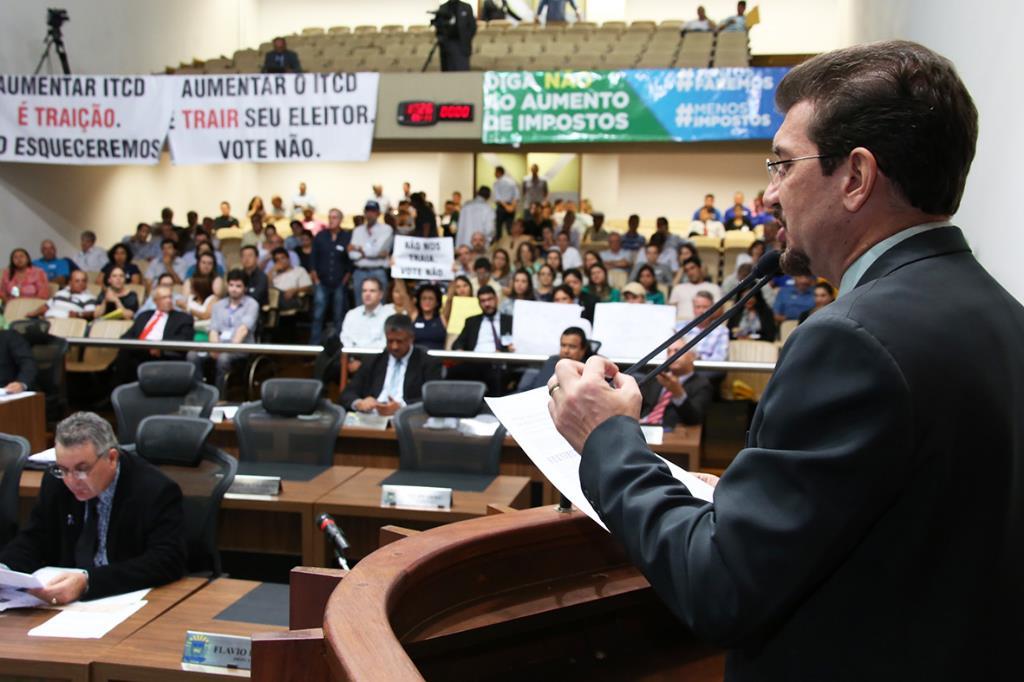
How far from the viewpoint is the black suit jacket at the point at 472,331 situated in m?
7.31

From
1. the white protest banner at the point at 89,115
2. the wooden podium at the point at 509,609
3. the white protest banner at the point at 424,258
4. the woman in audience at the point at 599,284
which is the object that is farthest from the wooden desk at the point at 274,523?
the white protest banner at the point at 89,115

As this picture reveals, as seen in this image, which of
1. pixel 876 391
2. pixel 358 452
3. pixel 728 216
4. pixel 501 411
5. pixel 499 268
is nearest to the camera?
pixel 876 391

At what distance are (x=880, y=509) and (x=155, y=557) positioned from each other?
2598mm

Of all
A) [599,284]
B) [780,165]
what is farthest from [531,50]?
[780,165]

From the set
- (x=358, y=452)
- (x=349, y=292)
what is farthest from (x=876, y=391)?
(x=349, y=292)

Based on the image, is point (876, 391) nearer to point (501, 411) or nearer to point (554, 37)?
point (501, 411)

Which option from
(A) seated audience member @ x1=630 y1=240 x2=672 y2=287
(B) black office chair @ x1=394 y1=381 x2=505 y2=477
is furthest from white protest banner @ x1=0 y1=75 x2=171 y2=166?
(B) black office chair @ x1=394 y1=381 x2=505 y2=477

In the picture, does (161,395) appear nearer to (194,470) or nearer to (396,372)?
(396,372)

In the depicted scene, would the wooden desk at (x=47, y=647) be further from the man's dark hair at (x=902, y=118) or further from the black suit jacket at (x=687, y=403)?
the black suit jacket at (x=687, y=403)

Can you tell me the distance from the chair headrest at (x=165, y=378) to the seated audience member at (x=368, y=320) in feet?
6.33

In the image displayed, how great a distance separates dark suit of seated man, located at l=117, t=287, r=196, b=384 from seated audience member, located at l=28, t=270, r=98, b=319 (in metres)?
1.15

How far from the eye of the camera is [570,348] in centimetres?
531

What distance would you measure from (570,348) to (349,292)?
516 cm

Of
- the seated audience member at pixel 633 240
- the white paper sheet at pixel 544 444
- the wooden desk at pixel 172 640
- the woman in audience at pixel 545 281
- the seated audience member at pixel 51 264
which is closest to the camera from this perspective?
the white paper sheet at pixel 544 444
